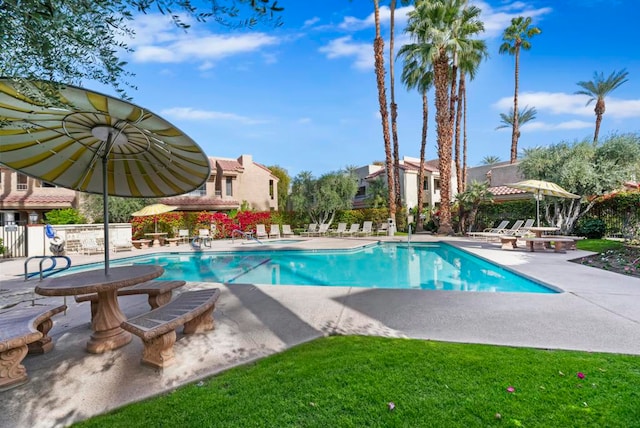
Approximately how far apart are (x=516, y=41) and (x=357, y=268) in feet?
95.3

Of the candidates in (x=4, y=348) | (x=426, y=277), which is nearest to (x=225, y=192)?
(x=426, y=277)

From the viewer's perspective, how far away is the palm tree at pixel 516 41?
92.7 ft

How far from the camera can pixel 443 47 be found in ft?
66.6

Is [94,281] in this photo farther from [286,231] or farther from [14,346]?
[286,231]

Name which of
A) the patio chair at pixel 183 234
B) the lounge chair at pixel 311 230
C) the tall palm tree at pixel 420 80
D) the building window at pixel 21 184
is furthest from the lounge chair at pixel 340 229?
the building window at pixel 21 184

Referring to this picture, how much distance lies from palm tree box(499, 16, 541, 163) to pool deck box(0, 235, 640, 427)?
82.9ft

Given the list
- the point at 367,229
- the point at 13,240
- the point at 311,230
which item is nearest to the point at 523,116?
the point at 367,229

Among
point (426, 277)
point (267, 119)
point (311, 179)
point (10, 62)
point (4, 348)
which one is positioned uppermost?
point (267, 119)

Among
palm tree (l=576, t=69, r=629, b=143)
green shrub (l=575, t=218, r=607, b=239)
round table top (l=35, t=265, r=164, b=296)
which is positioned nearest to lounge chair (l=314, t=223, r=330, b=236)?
green shrub (l=575, t=218, r=607, b=239)

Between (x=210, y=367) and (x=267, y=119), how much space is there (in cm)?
2037

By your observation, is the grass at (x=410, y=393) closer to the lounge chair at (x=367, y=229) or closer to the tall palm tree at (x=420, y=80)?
the lounge chair at (x=367, y=229)

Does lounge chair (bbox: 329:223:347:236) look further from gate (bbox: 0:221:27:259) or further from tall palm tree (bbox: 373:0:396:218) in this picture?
gate (bbox: 0:221:27:259)

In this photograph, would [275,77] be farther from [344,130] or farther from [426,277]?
[344,130]

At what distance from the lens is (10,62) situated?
7.28 ft
